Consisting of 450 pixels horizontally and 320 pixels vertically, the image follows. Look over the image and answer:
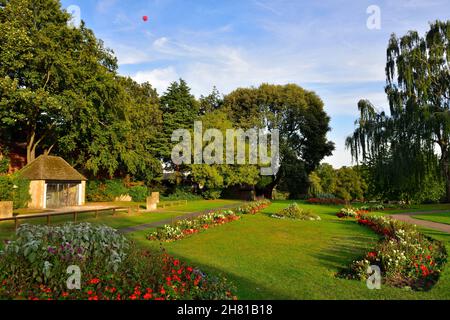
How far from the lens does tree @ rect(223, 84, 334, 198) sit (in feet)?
160

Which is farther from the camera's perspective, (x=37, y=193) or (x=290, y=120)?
(x=290, y=120)

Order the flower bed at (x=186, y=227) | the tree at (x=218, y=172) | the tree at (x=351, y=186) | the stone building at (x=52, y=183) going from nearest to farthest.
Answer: the flower bed at (x=186, y=227) → the stone building at (x=52, y=183) → the tree at (x=218, y=172) → the tree at (x=351, y=186)

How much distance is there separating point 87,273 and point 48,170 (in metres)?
28.2

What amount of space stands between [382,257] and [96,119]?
30331mm

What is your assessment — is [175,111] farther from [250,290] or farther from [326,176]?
[250,290]

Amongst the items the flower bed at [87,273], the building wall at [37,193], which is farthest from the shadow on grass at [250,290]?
the building wall at [37,193]

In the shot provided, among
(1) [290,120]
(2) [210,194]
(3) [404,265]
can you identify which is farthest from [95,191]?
(3) [404,265]

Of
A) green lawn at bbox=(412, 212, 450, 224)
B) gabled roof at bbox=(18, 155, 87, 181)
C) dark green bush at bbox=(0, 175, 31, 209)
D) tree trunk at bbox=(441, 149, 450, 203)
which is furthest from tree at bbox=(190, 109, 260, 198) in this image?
green lawn at bbox=(412, 212, 450, 224)

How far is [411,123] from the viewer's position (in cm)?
2886

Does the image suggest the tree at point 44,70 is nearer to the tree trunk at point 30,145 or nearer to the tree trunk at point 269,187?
the tree trunk at point 30,145

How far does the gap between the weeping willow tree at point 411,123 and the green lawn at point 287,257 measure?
1493cm

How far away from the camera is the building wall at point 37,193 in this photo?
2889 cm
